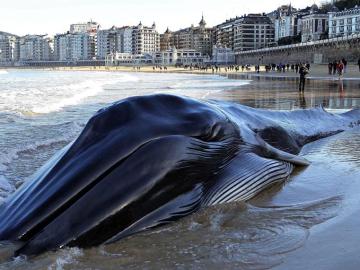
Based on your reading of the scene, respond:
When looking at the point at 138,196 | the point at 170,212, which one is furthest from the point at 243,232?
the point at 138,196

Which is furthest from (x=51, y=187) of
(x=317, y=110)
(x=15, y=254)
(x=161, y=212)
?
(x=317, y=110)

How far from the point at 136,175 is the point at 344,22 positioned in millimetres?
158995

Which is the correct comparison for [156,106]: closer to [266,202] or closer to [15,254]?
[266,202]

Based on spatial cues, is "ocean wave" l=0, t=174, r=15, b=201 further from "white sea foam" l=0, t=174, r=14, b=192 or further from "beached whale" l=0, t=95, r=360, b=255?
"beached whale" l=0, t=95, r=360, b=255

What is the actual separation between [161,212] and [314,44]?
5068 inches

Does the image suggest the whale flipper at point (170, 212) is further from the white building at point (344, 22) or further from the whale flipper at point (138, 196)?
the white building at point (344, 22)

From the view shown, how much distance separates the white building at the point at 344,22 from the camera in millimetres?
147125

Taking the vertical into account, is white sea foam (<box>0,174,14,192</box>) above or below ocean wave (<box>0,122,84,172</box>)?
below

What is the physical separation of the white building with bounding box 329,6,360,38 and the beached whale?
148 m

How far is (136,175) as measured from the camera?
146 inches

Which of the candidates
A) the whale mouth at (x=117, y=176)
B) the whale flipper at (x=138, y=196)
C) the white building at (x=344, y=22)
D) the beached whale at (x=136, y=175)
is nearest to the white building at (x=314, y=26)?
the white building at (x=344, y=22)

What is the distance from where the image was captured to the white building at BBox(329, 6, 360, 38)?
14712 cm

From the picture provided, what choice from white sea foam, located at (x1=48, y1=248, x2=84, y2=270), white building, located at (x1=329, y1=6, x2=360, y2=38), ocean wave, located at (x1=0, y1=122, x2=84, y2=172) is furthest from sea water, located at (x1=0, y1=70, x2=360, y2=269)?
white building, located at (x1=329, y1=6, x2=360, y2=38)

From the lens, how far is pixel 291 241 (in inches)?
140
